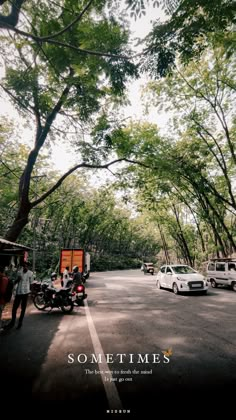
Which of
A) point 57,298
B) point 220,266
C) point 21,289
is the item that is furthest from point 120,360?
point 220,266

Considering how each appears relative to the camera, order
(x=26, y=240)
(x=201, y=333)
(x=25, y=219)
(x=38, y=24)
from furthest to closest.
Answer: (x=26, y=240)
(x=25, y=219)
(x=201, y=333)
(x=38, y=24)

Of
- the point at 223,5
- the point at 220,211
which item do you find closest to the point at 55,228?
the point at 220,211

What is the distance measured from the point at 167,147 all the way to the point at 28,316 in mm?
12671

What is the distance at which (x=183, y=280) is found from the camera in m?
13.7

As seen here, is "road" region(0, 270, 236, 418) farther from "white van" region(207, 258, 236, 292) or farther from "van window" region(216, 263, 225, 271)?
"van window" region(216, 263, 225, 271)

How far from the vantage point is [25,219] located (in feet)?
33.1

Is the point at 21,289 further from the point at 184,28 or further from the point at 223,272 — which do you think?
the point at 223,272

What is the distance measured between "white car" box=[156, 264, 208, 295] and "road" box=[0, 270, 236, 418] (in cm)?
520

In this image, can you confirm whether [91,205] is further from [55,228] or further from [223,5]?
[223,5]

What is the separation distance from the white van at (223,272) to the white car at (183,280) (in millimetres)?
2986

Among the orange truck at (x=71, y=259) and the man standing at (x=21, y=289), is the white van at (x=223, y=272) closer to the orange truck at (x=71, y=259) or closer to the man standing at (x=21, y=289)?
the orange truck at (x=71, y=259)

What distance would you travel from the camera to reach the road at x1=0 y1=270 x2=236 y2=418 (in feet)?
11.3

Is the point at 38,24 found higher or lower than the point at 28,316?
higher

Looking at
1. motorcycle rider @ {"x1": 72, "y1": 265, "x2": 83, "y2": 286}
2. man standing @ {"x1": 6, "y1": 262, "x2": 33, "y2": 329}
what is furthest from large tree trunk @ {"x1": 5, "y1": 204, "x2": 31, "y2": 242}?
motorcycle rider @ {"x1": 72, "y1": 265, "x2": 83, "y2": 286}
